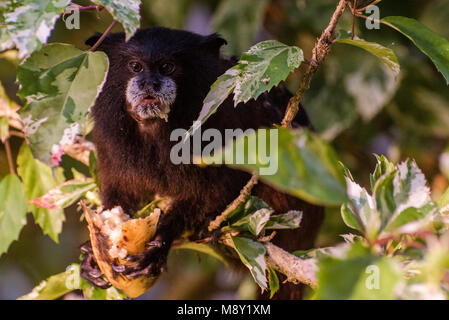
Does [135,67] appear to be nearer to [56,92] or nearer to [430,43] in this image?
[56,92]

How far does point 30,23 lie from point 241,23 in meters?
2.27

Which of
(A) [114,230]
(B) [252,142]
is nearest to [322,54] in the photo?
(B) [252,142]

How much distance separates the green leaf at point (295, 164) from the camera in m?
0.99

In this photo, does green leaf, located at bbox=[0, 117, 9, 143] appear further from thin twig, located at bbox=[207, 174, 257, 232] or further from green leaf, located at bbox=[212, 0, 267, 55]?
green leaf, located at bbox=[212, 0, 267, 55]

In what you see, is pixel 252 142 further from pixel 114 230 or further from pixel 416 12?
pixel 416 12

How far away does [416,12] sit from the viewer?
159 inches

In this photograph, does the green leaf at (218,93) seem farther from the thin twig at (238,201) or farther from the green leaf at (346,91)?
the green leaf at (346,91)

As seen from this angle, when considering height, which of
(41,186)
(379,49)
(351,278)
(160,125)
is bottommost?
(41,186)

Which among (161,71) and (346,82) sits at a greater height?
(161,71)

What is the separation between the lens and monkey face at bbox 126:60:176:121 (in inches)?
86.6

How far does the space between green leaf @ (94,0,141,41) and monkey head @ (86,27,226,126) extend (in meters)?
0.75

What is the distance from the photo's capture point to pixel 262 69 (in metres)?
1.58

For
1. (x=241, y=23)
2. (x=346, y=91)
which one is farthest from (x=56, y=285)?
(x=346, y=91)

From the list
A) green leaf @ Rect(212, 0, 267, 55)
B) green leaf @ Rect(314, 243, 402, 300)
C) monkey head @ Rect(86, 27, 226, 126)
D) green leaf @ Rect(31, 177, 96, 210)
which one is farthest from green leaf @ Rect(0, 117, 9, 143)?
green leaf @ Rect(314, 243, 402, 300)
